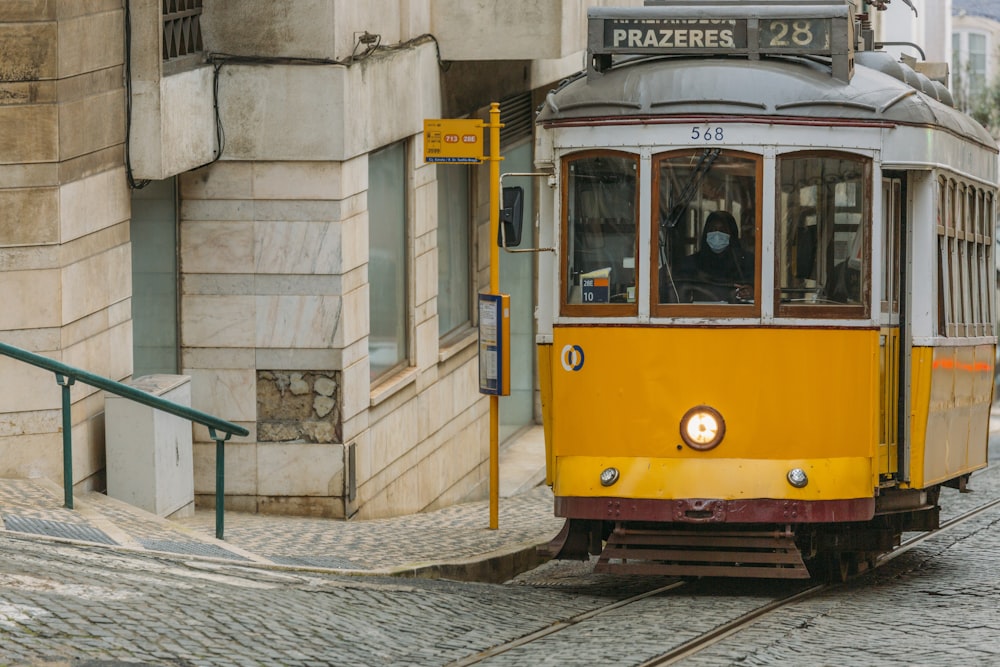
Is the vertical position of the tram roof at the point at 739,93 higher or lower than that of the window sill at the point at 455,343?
higher

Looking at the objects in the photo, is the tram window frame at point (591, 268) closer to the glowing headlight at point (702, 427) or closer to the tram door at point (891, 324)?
the glowing headlight at point (702, 427)

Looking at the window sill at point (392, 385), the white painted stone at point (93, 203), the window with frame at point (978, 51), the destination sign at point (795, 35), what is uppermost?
the window with frame at point (978, 51)

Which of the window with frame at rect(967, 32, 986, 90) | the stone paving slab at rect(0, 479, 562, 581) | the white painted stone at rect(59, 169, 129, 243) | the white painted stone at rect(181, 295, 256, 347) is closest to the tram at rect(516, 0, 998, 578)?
the stone paving slab at rect(0, 479, 562, 581)

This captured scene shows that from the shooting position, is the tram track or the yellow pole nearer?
the tram track

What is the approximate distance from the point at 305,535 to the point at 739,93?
176 inches

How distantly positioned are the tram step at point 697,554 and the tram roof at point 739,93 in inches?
93.4

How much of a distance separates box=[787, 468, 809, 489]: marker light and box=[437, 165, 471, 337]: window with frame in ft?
25.6

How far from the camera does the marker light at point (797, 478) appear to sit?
413 inches

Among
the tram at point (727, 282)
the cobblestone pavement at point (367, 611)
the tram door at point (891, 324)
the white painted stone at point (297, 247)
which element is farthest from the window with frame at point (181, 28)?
the tram door at point (891, 324)

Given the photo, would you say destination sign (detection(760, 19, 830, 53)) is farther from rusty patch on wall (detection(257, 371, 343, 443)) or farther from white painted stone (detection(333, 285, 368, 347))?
rusty patch on wall (detection(257, 371, 343, 443))

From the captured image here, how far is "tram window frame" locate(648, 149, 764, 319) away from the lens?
34.6 ft

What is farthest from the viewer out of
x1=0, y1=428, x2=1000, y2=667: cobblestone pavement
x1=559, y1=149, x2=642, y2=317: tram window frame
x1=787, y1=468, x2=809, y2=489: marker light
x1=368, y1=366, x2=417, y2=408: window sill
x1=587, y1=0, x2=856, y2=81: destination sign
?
x1=368, y1=366, x2=417, y2=408: window sill

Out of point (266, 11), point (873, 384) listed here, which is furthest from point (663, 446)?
point (266, 11)

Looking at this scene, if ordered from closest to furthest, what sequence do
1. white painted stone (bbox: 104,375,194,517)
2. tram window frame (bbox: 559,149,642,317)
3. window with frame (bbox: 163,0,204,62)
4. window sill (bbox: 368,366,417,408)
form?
tram window frame (bbox: 559,149,642,317), white painted stone (bbox: 104,375,194,517), window with frame (bbox: 163,0,204,62), window sill (bbox: 368,366,417,408)
